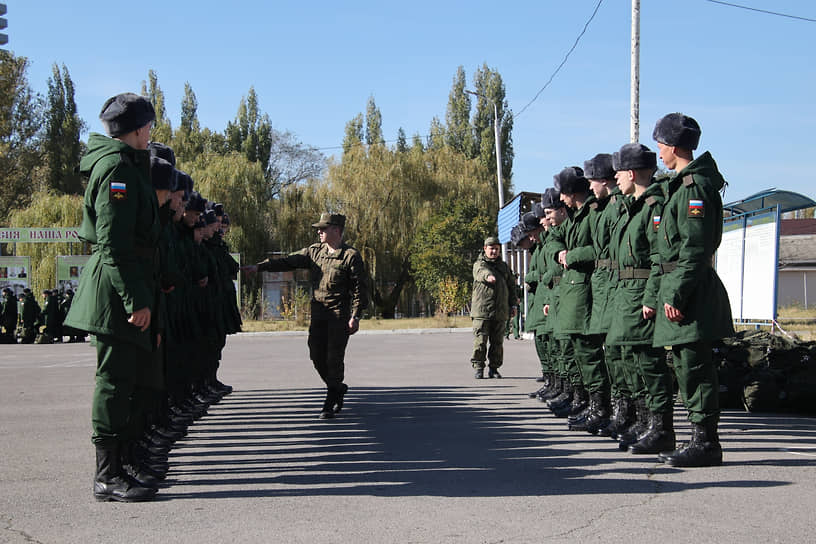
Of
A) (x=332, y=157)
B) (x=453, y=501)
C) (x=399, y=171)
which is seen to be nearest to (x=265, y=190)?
(x=332, y=157)

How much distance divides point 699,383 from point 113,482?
12.9ft

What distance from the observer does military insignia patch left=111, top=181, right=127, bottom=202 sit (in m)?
4.89

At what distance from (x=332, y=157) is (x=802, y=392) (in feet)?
110

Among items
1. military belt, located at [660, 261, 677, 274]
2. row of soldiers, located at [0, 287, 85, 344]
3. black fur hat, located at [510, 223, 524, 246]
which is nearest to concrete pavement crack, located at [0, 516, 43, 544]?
military belt, located at [660, 261, 677, 274]

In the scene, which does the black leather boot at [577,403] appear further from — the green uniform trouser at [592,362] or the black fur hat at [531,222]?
the black fur hat at [531,222]

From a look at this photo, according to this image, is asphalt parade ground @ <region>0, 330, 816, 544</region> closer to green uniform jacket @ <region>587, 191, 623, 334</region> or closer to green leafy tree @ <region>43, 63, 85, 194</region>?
green uniform jacket @ <region>587, 191, 623, 334</region>

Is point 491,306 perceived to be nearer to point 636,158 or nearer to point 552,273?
point 552,273

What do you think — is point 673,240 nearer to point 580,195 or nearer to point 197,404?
point 580,195

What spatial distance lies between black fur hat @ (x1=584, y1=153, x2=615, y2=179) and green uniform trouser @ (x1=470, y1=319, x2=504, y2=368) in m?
5.49

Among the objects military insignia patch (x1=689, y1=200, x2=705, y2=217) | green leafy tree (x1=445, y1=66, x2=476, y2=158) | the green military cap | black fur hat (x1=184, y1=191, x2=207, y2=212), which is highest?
green leafy tree (x1=445, y1=66, x2=476, y2=158)

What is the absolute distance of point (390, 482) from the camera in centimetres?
550

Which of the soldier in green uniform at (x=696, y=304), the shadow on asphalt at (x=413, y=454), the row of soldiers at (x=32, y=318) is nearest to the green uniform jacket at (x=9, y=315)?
the row of soldiers at (x=32, y=318)

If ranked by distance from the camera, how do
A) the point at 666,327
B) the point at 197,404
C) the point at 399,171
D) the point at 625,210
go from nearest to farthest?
1. the point at 666,327
2. the point at 625,210
3. the point at 197,404
4. the point at 399,171

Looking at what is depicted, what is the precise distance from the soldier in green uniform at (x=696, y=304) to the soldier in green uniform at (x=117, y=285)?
3512 mm
